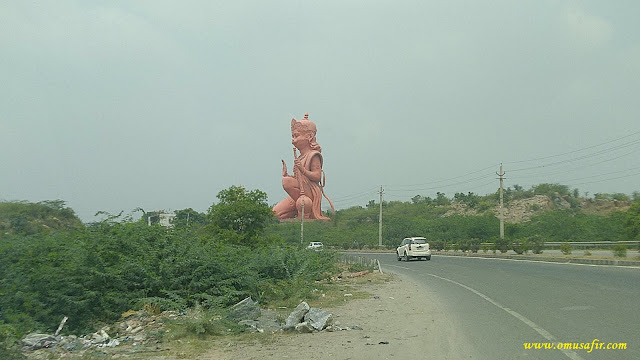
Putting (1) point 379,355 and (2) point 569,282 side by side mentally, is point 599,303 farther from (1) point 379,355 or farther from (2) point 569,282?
(1) point 379,355

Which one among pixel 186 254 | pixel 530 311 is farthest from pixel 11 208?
pixel 530 311

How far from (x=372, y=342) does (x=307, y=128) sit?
220 ft

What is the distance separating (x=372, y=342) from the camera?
27.5 feet

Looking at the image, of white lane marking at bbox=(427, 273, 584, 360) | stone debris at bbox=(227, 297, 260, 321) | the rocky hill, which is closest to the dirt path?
white lane marking at bbox=(427, 273, 584, 360)

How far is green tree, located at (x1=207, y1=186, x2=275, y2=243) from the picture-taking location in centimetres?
2588

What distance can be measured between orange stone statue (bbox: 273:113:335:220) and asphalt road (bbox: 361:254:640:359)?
57.6 meters

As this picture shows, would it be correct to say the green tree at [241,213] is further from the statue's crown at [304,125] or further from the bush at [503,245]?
the statue's crown at [304,125]

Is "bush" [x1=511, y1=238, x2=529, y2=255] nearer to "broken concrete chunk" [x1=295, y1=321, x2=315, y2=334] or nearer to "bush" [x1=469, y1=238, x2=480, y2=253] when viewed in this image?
"bush" [x1=469, y1=238, x2=480, y2=253]

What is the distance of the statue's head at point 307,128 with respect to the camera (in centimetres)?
7450

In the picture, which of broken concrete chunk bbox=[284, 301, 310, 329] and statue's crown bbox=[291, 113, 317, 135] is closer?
broken concrete chunk bbox=[284, 301, 310, 329]

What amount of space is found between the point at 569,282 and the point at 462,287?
129 inches

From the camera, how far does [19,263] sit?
35.8ft

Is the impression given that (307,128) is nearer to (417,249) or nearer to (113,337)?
(417,249)

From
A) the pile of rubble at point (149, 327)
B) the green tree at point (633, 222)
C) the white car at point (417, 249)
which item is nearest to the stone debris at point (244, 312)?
the pile of rubble at point (149, 327)
